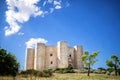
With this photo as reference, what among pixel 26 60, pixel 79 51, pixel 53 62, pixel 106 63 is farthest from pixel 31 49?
pixel 106 63

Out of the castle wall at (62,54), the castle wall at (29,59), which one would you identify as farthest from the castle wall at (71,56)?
the castle wall at (29,59)

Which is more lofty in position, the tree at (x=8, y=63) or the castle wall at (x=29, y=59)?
the castle wall at (x=29, y=59)

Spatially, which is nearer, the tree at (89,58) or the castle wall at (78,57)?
the tree at (89,58)

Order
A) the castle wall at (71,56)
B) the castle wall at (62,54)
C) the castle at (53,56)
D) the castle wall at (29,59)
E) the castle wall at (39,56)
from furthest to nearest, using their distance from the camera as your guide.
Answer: the castle wall at (29,59), the castle wall at (71,56), the castle wall at (39,56), the castle at (53,56), the castle wall at (62,54)

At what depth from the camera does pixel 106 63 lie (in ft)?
127

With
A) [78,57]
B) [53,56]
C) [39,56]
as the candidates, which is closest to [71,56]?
[78,57]

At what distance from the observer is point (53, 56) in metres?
54.7

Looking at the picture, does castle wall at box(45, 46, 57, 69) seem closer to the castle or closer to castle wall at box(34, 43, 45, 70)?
the castle

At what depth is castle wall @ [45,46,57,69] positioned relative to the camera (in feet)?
176

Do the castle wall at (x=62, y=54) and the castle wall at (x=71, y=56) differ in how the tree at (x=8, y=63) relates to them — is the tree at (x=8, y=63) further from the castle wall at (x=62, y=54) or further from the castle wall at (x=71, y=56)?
the castle wall at (x=71, y=56)

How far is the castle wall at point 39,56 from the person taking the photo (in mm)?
53156

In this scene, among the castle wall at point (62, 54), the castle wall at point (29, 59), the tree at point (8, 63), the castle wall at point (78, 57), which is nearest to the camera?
the tree at point (8, 63)

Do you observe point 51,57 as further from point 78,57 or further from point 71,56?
point 78,57

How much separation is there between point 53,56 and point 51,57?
52 centimetres
